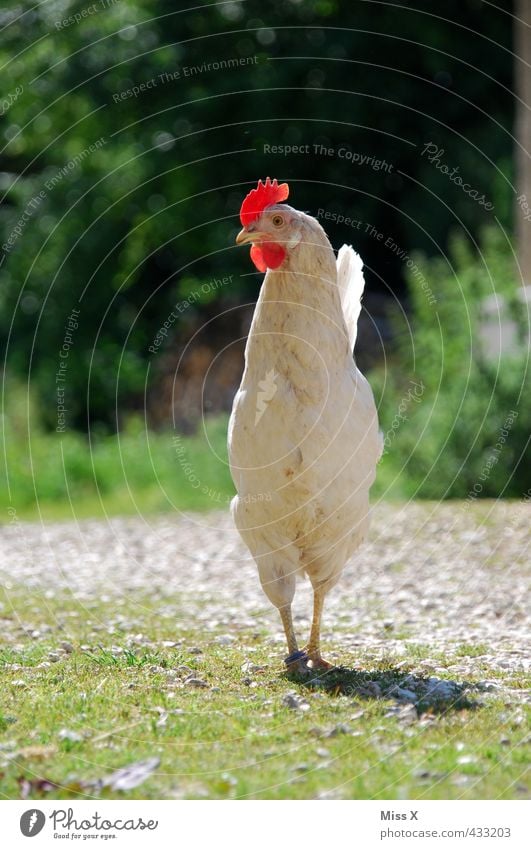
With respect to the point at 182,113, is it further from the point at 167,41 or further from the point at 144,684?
the point at 144,684

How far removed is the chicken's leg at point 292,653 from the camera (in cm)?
699

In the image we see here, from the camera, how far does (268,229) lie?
6.56m

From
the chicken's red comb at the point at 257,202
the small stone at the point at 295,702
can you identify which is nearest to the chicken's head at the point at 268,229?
the chicken's red comb at the point at 257,202

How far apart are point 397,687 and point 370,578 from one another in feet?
15.0

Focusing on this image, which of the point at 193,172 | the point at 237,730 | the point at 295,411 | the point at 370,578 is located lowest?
the point at 237,730

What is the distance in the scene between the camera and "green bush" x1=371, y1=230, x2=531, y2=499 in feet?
46.6

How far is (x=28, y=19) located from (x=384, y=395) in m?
11.7

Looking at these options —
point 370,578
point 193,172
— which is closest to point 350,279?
point 370,578

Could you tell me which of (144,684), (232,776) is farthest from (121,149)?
Result: (232,776)

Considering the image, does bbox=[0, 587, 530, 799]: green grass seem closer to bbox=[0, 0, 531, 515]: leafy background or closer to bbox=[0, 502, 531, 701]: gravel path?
bbox=[0, 502, 531, 701]: gravel path

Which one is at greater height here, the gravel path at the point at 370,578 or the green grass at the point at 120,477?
the green grass at the point at 120,477

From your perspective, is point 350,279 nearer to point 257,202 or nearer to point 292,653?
point 257,202

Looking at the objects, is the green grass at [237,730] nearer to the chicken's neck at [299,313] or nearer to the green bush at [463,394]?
the chicken's neck at [299,313]

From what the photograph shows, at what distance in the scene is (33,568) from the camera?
495 inches
